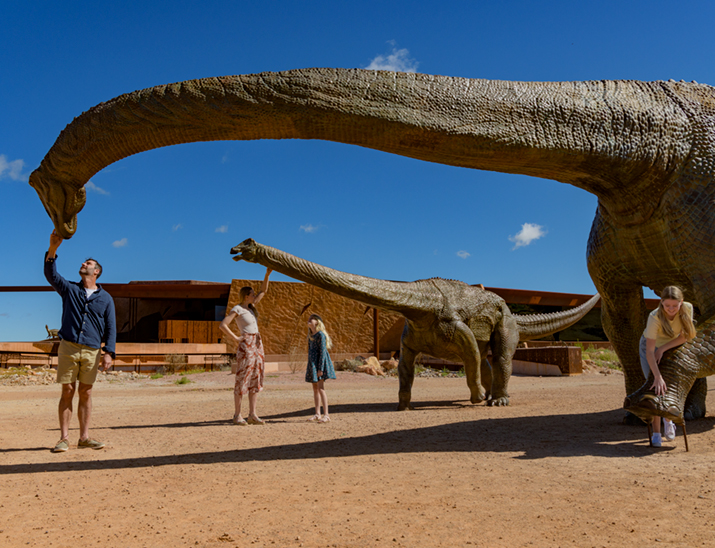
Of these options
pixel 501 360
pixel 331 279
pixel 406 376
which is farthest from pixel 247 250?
pixel 501 360

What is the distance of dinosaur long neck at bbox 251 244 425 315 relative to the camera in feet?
17.9

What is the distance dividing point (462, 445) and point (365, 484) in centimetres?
144

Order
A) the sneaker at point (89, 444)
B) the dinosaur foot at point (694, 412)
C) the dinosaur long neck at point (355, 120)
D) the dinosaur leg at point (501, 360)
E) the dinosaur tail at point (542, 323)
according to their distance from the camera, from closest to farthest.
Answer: the dinosaur long neck at point (355, 120) → the sneaker at point (89, 444) → the dinosaur foot at point (694, 412) → the dinosaur leg at point (501, 360) → the dinosaur tail at point (542, 323)

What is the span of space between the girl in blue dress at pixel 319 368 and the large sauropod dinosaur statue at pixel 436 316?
96 cm

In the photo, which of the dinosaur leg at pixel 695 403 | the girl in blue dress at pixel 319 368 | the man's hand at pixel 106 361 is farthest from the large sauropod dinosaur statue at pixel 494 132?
the girl in blue dress at pixel 319 368

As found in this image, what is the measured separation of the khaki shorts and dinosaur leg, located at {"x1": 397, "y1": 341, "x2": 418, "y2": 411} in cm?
394

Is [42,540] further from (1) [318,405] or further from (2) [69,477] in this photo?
(1) [318,405]

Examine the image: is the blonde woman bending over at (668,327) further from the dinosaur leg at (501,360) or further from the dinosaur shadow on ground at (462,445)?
the dinosaur leg at (501,360)

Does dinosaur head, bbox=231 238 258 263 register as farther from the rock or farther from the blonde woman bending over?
the rock

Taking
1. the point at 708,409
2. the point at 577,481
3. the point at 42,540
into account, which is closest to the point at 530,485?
the point at 577,481

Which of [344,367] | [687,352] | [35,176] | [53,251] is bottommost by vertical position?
[344,367]

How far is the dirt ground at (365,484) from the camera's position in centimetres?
237

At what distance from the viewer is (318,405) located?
6605 millimetres

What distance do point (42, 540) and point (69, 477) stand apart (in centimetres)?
136
